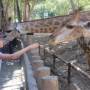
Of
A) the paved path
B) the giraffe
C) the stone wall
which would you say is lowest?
the paved path

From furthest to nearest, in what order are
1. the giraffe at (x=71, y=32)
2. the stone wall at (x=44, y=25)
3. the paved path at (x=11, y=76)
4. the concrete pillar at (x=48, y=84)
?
the stone wall at (x=44, y=25), the paved path at (x=11, y=76), the giraffe at (x=71, y=32), the concrete pillar at (x=48, y=84)

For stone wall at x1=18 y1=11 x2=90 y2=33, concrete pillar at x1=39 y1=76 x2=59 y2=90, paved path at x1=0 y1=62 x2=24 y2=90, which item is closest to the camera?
concrete pillar at x1=39 y1=76 x2=59 y2=90

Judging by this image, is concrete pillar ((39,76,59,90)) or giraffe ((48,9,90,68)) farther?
giraffe ((48,9,90,68))

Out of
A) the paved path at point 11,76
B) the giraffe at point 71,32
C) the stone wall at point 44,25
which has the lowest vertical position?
the paved path at point 11,76

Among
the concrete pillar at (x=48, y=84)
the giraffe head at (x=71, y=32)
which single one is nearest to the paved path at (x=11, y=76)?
the giraffe head at (x=71, y=32)

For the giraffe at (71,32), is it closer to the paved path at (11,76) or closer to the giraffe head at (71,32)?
the giraffe head at (71,32)

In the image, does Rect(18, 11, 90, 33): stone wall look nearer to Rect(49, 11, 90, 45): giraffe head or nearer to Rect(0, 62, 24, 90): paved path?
Rect(0, 62, 24, 90): paved path

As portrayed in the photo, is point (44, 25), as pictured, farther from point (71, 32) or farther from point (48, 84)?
point (48, 84)

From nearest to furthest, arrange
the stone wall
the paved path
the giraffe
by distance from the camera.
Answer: the giraffe, the paved path, the stone wall

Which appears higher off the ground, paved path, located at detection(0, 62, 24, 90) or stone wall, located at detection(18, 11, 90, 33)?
stone wall, located at detection(18, 11, 90, 33)

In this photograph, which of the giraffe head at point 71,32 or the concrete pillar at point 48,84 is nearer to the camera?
the concrete pillar at point 48,84

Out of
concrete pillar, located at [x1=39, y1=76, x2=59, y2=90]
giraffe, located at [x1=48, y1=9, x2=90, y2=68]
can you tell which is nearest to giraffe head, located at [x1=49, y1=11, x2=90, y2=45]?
giraffe, located at [x1=48, y1=9, x2=90, y2=68]

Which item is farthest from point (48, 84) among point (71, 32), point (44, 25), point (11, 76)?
point (44, 25)

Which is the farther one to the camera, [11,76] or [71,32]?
[11,76]
